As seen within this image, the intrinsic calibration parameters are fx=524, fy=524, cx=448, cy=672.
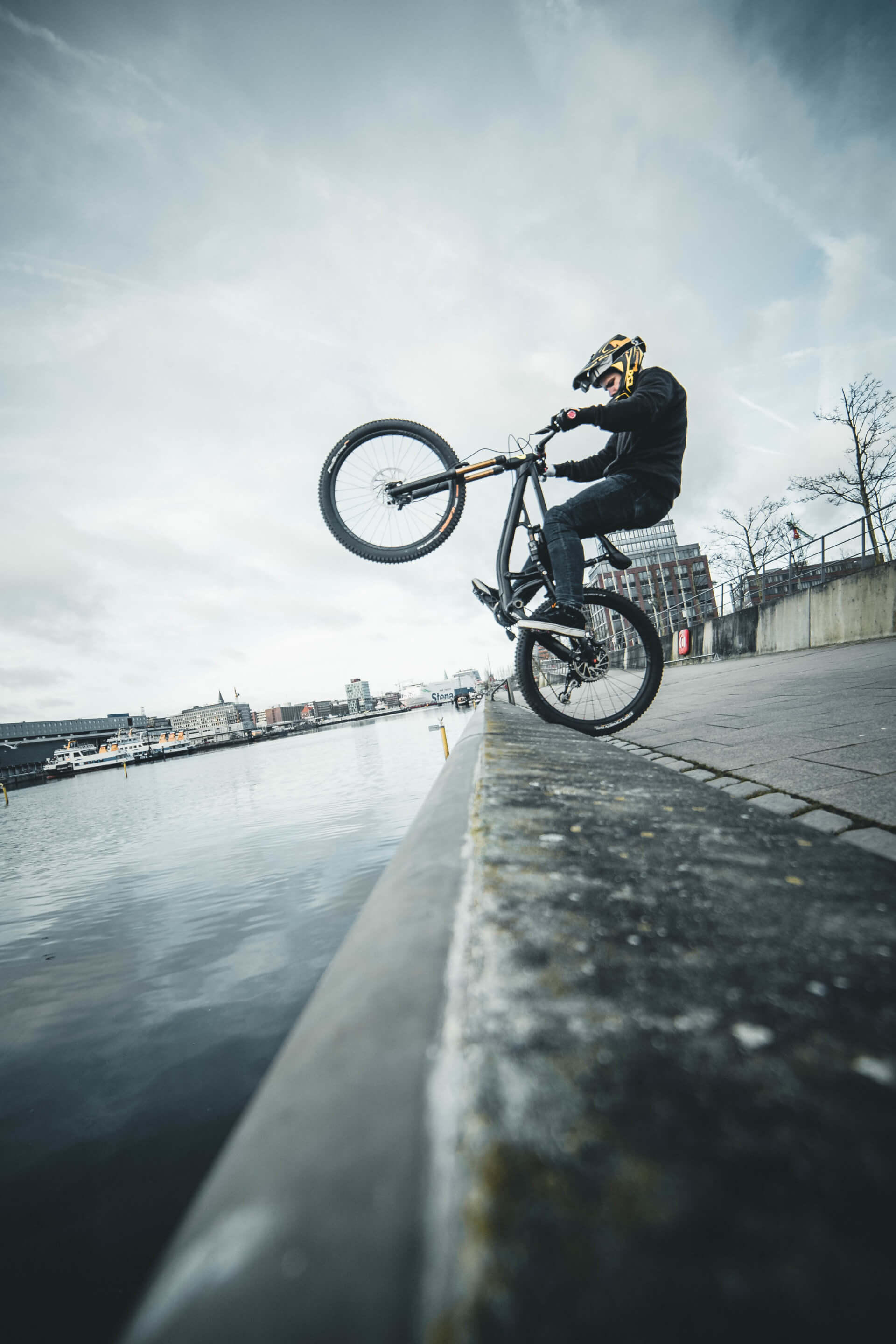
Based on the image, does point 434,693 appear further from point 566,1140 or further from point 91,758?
point 566,1140

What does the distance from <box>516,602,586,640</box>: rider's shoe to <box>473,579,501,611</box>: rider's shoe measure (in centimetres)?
39

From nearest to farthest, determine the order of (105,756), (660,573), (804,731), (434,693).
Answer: (804,731) → (660,573) → (105,756) → (434,693)

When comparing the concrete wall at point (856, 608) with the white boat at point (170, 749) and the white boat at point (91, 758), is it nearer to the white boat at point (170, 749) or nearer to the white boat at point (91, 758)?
the white boat at point (91, 758)

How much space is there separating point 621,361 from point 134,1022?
5.48 metres

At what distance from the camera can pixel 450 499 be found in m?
4.48

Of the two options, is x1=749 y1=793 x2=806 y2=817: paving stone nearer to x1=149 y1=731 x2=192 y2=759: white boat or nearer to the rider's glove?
the rider's glove

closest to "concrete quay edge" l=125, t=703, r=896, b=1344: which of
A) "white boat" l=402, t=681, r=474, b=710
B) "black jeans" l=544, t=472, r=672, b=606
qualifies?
"black jeans" l=544, t=472, r=672, b=606

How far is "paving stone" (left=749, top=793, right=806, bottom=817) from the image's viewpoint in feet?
6.10

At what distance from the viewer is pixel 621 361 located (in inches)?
145

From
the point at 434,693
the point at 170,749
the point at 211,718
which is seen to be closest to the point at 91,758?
the point at 170,749

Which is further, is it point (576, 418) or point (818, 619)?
point (818, 619)

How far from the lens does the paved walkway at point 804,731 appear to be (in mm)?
2000

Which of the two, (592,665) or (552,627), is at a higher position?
(552,627)

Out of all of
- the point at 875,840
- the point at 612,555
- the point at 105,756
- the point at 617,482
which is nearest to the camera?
the point at 875,840
